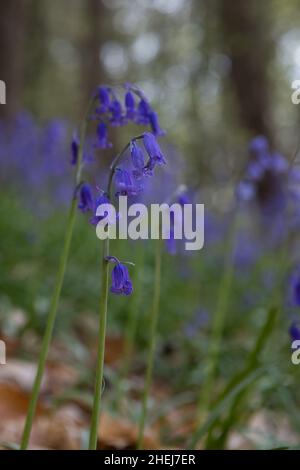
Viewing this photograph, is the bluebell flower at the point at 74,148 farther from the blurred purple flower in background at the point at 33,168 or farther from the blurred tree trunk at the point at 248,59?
the blurred tree trunk at the point at 248,59

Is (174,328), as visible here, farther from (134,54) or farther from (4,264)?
(134,54)

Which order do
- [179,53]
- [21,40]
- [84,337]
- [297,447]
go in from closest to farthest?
[297,447]
[84,337]
[21,40]
[179,53]

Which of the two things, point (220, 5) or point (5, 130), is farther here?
point (220, 5)

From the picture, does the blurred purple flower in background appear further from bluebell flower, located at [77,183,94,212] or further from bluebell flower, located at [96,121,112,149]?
bluebell flower, located at [77,183,94,212]

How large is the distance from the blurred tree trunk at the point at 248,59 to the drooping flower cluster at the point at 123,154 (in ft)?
25.4

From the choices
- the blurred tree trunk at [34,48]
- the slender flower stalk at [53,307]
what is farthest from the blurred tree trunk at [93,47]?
the slender flower stalk at [53,307]

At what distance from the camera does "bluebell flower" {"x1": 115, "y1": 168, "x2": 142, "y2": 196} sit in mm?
1426

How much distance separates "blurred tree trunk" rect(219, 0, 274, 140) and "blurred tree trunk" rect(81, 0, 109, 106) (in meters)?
3.22

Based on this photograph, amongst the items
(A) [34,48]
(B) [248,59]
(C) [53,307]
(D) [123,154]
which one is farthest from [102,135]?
(A) [34,48]

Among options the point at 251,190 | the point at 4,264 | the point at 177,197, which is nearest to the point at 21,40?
the point at 4,264

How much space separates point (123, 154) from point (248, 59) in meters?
8.43

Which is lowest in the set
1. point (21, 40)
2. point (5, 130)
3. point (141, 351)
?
point (141, 351)

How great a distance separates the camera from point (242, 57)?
31.4ft

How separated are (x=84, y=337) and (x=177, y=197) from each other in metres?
2.53
